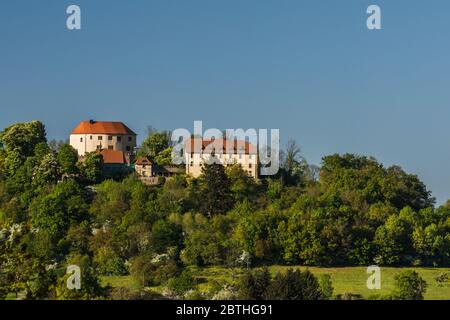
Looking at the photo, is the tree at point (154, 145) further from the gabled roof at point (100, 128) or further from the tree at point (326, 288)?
the tree at point (326, 288)

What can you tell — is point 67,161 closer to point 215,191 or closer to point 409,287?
point 215,191

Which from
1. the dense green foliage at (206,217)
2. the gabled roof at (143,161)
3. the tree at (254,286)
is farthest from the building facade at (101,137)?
the tree at (254,286)

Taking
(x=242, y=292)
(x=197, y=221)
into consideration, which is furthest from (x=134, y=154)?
(x=242, y=292)

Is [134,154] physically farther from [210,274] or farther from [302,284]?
[302,284]

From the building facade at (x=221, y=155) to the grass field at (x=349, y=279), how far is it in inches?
705

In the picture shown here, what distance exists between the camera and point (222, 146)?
100750mm

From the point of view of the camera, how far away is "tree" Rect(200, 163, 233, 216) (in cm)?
9025

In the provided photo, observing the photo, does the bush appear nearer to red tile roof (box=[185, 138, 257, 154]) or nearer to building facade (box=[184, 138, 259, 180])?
building facade (box=[184, 138, 259, 180])

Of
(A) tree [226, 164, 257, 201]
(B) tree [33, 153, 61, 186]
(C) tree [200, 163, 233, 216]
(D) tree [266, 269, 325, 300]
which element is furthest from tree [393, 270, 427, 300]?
(B) tree [33, 153, 61, 186]

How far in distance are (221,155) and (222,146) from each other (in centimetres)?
115

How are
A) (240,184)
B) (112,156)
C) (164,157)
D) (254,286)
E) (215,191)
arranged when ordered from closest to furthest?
(254,286)
(215,191)
(240,184)
(112,156)
(164,157)

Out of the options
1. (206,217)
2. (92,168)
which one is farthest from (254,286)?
(92,168)

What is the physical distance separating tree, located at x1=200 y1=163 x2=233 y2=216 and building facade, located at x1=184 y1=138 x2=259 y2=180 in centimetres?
505

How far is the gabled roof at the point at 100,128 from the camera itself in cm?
10688
